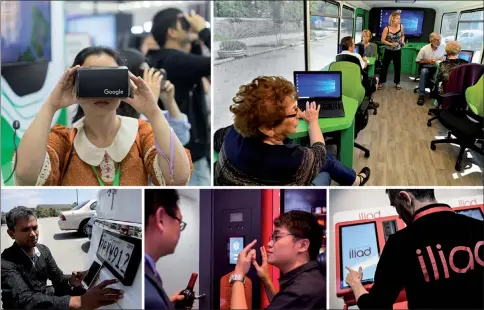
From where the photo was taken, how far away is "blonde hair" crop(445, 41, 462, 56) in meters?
2.19

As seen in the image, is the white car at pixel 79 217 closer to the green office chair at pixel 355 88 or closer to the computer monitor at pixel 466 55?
the green office chair at pixel 355 88

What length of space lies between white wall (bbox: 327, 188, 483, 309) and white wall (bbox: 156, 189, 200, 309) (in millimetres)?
538

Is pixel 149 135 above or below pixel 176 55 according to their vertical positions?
below

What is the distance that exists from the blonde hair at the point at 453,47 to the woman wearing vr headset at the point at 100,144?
1.09 m

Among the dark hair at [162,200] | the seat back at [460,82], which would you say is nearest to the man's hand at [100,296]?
the dark hair at [162,200]

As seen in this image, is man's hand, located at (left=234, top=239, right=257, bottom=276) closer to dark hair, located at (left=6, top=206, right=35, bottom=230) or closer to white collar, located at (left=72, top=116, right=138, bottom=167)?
white collar, located at (left=72, top=116, right=138, bottom=167)

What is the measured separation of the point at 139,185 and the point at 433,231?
1193 mm

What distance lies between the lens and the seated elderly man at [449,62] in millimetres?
2188

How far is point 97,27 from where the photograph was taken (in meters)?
2.14

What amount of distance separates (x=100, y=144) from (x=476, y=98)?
1.47m

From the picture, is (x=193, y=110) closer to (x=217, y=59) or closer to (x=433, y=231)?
(x=217, y=59)

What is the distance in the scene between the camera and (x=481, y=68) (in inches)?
86.0

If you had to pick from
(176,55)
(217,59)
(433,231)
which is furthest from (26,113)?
(433,231)

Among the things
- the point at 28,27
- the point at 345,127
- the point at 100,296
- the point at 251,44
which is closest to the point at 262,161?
the point at 345,127
